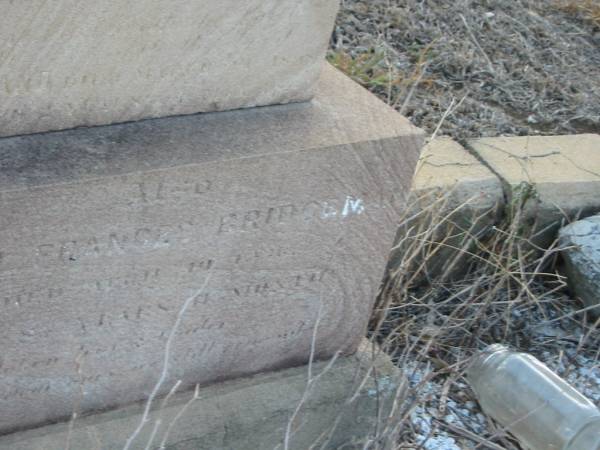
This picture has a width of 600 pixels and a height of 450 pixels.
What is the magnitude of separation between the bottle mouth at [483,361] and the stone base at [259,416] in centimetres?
33

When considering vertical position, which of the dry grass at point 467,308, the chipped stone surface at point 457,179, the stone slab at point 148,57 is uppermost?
the stone slab at point 148,57

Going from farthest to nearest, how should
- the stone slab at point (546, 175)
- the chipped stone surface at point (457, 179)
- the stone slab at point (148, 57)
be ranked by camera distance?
the stone slab at point (546, 175) < the chipped stone surface at point (457, 179) < the stone slab at point (148, 57)

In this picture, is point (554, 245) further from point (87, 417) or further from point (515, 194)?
point (87, 417)

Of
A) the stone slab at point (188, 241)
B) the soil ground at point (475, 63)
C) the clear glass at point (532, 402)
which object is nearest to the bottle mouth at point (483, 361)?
the clear glass at point (532, 402)

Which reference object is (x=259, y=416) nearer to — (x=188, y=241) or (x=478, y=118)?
(x=188, y=241)

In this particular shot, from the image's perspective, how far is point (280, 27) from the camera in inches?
64.9

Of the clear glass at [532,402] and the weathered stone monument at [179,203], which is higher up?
the weathered stone monument at [179,203]

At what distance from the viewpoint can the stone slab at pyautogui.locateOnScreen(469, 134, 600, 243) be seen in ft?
8.80

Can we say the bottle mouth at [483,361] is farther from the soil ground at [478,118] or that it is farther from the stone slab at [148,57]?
the stone slab at [148,57]

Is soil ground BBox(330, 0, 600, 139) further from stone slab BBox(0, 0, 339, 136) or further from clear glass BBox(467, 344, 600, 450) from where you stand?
stone slab BBox(0, 0, 339, 136)

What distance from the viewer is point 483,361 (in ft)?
7.65

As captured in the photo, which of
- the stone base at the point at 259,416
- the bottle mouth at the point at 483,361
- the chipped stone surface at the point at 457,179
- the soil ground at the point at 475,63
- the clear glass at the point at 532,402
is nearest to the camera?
the stone base at the point at 259,416

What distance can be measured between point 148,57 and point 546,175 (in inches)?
61.3

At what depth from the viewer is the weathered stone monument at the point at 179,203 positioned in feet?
4.95
